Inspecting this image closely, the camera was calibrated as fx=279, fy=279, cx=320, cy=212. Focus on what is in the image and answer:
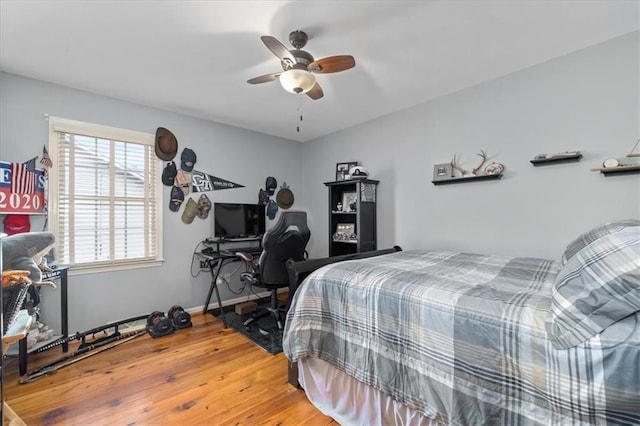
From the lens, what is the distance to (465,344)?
112 centimetres

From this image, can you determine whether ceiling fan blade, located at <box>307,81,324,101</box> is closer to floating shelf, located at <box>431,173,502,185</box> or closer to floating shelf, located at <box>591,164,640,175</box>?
floating shelf, located at <box>431,173,502,185</box>

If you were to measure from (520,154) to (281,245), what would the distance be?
2351 millimetres

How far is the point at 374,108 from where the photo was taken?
334 centimetres

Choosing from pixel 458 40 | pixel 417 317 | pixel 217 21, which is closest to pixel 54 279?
pixel 217 21

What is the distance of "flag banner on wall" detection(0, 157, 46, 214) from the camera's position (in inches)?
91.3

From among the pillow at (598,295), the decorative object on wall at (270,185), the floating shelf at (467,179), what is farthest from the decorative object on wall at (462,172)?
the decorative object on wall at (270,185)

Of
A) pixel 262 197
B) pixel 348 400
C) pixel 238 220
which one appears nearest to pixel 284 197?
pixel 262 197

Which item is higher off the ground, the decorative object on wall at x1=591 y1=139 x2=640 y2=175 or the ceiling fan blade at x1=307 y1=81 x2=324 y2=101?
the ceiling fan blade at x1=307 y1=81 x2=324 y2=101

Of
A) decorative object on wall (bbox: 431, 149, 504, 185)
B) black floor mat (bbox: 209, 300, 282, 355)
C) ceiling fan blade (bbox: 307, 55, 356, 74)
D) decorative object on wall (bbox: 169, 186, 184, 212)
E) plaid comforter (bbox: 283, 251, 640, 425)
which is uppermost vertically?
ceiling fan blade (bbox: 307, 55, 356, 74)

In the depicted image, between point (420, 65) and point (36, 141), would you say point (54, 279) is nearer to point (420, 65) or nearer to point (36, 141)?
point (36, 141)

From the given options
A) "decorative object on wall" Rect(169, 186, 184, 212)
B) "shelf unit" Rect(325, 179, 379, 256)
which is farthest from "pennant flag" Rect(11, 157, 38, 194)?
"shelf unit" Rect(325, 179, 379, 256)

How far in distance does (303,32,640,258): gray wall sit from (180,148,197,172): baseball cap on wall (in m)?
2.34

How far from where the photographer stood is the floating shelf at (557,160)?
7.13 feet

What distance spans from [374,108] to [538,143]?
5.50 ft
